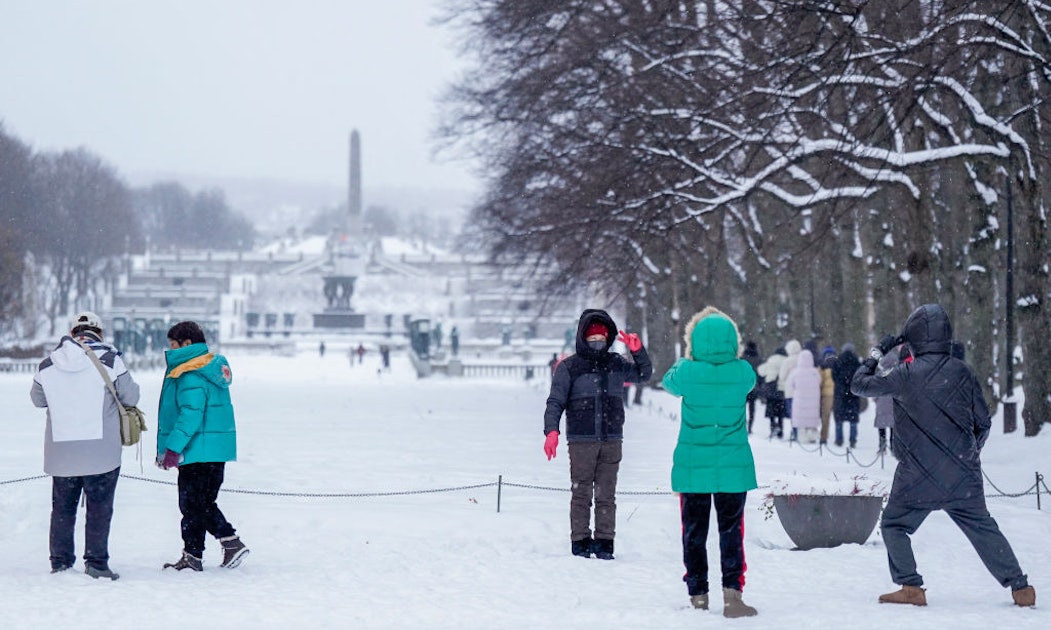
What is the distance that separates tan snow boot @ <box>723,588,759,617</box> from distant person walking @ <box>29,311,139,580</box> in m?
3.42

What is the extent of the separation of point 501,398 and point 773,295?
22.7 feet

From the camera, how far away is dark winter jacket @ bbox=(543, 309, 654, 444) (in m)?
8.86

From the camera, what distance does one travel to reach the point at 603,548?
9.03m

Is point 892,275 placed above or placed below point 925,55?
below

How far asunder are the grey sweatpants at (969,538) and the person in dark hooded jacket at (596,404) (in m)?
2.02

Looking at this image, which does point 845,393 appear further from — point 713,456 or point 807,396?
point 713,456

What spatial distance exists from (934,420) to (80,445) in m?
4.65

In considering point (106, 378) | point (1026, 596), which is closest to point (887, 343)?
point (1026, 596)

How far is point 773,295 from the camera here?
32406 millimetres

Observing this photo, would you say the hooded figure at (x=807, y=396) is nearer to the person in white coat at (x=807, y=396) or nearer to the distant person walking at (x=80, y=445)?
the person in white coat at (x=807, y=396)

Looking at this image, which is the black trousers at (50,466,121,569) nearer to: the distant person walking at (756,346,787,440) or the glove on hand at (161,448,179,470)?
the glove on hand at (161,448,179,470)

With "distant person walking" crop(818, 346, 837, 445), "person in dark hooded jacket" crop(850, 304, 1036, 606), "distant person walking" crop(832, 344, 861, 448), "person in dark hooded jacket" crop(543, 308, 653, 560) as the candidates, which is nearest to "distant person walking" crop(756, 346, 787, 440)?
"distant person walking" crop(818, 346, 837, 445)

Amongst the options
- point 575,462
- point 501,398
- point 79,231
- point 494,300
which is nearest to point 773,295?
point 501,398

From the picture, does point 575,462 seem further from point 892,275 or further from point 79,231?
point 79,231
